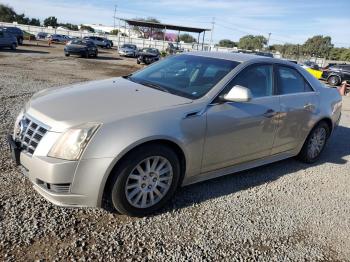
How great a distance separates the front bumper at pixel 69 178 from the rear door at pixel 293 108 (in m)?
2.60

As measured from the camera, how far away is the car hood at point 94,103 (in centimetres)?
325

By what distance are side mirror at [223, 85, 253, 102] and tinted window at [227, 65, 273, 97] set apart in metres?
0.22

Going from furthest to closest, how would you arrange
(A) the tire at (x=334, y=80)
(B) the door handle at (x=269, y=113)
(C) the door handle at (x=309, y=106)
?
(A) the tire at (x=334, y=80) → (C) the door handle at (x=309, y=106) → (B) the door handle at (x=269, y=113)

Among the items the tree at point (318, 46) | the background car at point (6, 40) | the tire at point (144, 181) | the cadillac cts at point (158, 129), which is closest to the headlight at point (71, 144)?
the cadillac cts at point (158, 129)

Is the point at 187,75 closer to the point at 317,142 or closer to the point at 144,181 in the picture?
the point at 144,181

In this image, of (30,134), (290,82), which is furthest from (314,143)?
(30,134)

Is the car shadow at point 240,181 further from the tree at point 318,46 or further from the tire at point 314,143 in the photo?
the tree at point 318,46

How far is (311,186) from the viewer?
491cm

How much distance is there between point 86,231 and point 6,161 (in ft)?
6.28

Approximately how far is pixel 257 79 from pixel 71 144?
253cm

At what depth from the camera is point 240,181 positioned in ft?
15.6

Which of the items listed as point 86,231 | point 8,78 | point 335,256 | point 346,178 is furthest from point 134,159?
point 8,78

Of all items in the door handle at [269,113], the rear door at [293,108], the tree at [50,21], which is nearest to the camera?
the door handle at [269,113]

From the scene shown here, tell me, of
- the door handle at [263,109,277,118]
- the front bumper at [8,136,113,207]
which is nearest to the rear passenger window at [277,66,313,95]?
the door handle at [263,109,277,118]
